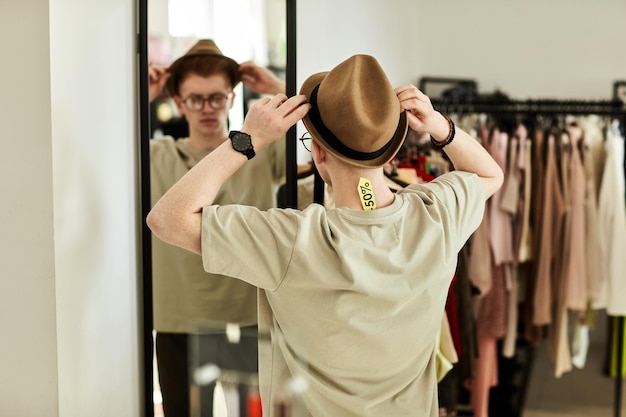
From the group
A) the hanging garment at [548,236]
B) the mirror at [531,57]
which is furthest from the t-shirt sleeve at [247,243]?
the mirror at [531,57]

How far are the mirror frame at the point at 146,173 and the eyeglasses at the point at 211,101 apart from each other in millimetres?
113

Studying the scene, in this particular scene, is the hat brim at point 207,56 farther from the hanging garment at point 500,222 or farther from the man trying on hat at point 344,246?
the hanging garment at point 500,222

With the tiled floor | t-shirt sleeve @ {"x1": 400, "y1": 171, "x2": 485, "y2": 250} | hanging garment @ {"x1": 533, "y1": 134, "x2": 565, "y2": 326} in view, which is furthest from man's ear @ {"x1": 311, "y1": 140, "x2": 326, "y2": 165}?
the tiled floor

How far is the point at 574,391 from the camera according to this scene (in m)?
3.19

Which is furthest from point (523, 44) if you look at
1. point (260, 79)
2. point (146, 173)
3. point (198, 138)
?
point (146, 173)

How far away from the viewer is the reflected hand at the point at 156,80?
1.56 meters

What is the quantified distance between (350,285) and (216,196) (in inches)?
22.1

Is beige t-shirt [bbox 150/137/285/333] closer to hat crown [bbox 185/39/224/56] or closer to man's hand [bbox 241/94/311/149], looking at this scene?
hat crown [bbox 185/39/224/56]

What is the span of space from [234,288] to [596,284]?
1.52 meters

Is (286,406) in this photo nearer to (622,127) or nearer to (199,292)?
(199,292)

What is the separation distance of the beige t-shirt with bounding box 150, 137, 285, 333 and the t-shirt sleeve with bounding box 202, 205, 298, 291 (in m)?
0.47

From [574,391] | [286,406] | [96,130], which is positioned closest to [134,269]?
[96,130]

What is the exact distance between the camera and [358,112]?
Result: 46.3 inches

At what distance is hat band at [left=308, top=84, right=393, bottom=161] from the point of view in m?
1.20
